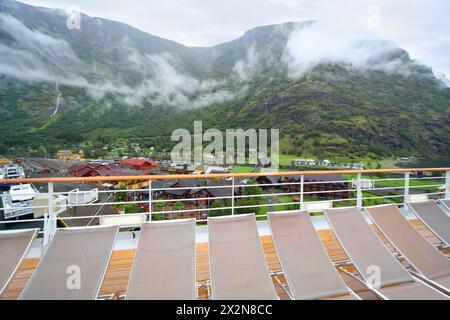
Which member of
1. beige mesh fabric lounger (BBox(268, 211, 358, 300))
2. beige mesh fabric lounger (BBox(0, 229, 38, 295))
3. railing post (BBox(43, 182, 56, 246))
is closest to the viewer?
beige mesh fabric lounger (BBox(0, 229, 38, 295))

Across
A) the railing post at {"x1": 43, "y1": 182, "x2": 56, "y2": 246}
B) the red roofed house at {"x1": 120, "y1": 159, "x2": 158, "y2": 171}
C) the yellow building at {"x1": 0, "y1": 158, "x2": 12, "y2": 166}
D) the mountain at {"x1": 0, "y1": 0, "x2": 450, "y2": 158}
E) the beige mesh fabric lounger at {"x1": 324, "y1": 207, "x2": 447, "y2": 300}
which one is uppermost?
the mountain at {"x1": 0, "y1": 0, "x2": 450, "y2": 158}

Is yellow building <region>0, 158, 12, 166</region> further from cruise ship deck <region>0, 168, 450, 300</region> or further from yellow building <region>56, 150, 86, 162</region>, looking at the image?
cruise ship deck <region>0, 168, 450, 300</region>

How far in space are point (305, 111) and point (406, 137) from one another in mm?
17568

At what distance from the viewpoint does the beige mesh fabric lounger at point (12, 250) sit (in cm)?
171

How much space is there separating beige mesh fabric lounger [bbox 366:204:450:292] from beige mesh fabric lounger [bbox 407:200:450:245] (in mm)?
337

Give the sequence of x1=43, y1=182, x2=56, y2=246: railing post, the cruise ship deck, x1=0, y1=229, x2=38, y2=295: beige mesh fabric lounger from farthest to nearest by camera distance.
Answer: x1=43, y1=182, x2=56, y2=246: railing post, the cruise ship deck, x1=0, y1=229, x2=38, y2=295: beige mesh fabric lounger

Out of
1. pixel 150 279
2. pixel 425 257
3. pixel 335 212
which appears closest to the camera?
pixel 150 279

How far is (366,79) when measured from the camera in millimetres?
59219

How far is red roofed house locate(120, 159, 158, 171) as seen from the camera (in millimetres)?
37406

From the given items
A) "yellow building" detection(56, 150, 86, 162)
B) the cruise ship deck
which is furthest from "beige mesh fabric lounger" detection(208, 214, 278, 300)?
"yellow building" detection(56, 150, 86, 162)

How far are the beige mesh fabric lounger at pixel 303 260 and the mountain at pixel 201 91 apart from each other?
3820cm

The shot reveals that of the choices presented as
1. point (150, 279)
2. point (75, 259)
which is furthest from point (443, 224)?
point (75, 259)

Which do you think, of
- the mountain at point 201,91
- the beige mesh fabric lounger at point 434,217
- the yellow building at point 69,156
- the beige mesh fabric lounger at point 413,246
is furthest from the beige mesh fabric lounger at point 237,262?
the yellow building at point 69,156

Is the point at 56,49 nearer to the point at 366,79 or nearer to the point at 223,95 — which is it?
the point at 223,95
